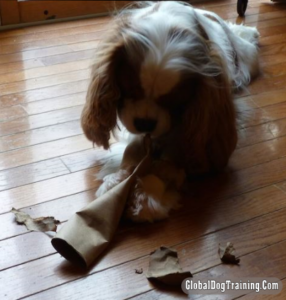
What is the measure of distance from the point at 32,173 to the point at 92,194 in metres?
0.25

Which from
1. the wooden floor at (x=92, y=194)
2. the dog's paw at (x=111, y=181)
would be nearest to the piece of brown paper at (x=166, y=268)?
the wooden floor at (x=92, y=194)

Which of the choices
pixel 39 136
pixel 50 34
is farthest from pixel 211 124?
pixel 50 34

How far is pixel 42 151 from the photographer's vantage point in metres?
2.05

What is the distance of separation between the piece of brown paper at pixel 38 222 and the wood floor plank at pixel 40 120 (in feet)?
1.80

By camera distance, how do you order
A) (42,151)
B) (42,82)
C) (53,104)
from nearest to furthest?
(42,151) < (53,104) < (42,82)

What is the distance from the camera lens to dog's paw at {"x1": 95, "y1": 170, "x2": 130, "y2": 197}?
5.87 feet

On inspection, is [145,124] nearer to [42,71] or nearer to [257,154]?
[257,154]

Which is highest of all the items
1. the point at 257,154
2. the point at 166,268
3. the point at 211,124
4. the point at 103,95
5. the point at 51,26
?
the point at 103,95

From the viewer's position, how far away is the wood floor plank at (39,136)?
2.08m

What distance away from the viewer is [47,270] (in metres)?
1.51

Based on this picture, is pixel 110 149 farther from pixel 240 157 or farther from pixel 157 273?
pixel 157 273

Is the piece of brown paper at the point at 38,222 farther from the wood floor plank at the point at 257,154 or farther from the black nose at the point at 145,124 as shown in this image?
the wood floor plank at the point at 257,154

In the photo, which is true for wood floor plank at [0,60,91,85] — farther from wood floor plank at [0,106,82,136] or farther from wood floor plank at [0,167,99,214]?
wood floor plank at [0,167,99,214]

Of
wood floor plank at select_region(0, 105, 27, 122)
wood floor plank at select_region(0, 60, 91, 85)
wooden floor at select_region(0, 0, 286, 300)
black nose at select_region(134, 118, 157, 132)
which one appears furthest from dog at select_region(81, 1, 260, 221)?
wood floor plank at select_region(0, 60, 91, 85)
